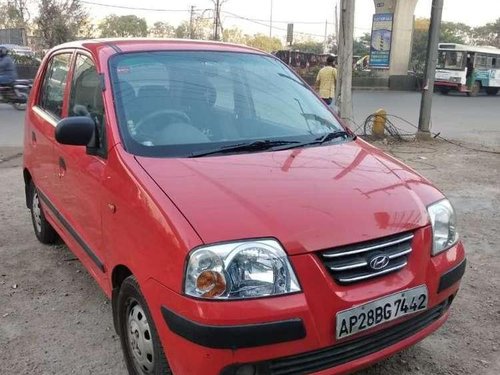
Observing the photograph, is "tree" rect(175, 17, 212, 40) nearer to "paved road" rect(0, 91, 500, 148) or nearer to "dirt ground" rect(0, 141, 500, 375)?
"paved road" rect(0, 91, 500, 148)

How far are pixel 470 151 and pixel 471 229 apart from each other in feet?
18.4

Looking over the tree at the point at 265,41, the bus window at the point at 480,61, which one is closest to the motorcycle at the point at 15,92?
the bus window at the point at 480,61

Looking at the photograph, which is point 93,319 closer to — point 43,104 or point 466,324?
point 43,104

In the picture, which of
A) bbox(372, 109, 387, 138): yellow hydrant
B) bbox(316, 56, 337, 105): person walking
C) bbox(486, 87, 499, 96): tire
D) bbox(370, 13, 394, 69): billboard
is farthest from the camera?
bbox(486, 87, 499, 96): tire

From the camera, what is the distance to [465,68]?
29.1 meters

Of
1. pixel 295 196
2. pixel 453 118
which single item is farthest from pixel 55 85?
pixel 453 118

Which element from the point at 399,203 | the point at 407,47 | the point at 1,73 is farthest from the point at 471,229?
Result: the point at 407,47

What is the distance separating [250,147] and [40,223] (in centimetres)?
259

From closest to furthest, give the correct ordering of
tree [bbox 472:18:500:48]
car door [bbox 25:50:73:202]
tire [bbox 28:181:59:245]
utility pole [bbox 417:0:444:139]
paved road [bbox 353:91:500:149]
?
car door [bbox 25:50:73:202] < tire [bbox 28:181:59:245] < utility pole [bbox 417:0:444:139] < paved road [bbox 353:91:500:149] < tree [bbox 472:18:500:48]

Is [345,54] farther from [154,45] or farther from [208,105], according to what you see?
[208,105]

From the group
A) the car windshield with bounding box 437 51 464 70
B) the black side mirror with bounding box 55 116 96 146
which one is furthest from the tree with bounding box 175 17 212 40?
the black side mirror with bounding box 55 116 96 146

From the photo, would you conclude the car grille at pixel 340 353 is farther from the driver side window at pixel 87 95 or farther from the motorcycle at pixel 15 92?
the motorcycle at pixel 15 92

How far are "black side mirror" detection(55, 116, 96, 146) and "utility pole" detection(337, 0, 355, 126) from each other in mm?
8502

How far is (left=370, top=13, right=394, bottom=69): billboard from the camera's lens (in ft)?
87.5
